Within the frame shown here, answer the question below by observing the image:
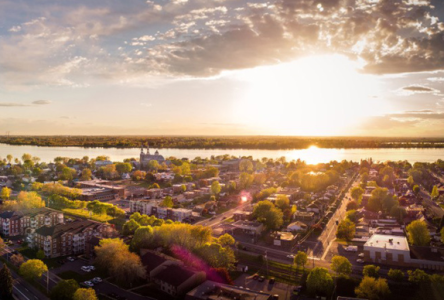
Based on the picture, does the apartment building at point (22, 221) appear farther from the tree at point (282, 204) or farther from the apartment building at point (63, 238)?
the tree at point (282, 204)

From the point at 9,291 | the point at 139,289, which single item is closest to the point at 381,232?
the point at 139,289

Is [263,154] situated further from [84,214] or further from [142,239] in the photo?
[142,239]

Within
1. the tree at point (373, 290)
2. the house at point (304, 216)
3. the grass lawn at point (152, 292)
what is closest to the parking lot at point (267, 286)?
the tree at point (373, 290)

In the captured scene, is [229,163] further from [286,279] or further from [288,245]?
[286,279]

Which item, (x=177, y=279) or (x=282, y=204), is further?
(x=282, y=204)

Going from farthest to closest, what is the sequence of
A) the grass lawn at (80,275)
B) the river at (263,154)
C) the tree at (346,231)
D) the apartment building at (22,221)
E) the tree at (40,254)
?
1. the river at (263,154)
2. the apartment building at (22,221)
3. the tree at (346,231)
4. the tree at (40,254)
5. the grass lawn at (80,275)

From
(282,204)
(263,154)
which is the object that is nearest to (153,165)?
(282,204)

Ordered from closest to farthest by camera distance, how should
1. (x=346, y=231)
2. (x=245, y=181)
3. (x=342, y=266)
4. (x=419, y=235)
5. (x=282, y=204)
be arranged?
1. (x=342, y=266)
2. (x=419, y=235)
3. (x=346, y=231)
4. (x=282, y=204)
5. (x=245, y=181)
